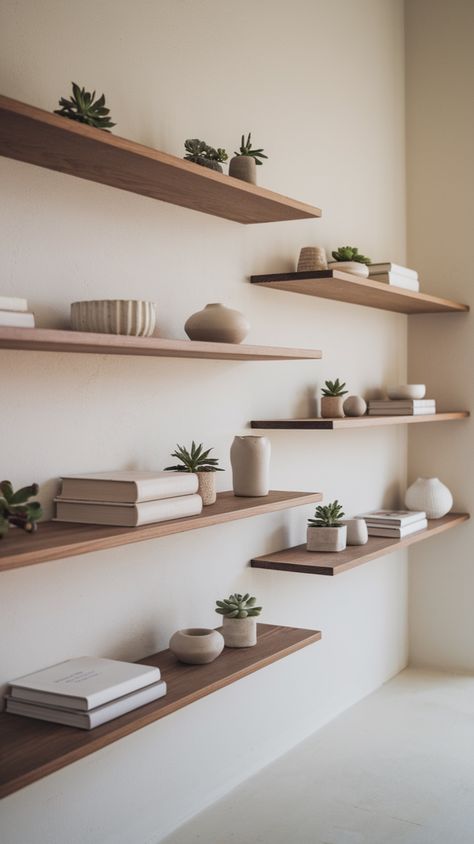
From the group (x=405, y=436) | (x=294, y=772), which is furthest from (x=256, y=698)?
(x=405, y=436)

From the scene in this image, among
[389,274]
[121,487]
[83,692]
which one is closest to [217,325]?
[121,487]

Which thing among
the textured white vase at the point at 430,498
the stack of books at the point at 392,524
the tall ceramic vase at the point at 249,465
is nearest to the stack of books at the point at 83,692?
the tall ceramic vase at the point at 249,465

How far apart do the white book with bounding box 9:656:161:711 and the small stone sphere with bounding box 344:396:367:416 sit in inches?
53.5

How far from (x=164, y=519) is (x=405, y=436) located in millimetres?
2029

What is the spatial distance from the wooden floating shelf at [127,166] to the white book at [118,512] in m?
0.69

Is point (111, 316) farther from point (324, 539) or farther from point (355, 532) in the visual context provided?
point (355, 532)

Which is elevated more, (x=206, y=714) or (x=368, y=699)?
(x=206, y=714)

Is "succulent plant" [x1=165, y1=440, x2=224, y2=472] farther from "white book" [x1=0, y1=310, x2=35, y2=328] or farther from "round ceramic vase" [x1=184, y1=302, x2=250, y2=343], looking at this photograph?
"white book" [x1=0, y1=310, x2=35, y2=328]

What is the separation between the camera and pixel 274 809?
2389 mm

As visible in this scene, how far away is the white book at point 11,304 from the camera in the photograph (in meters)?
1.52

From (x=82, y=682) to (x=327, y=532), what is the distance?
117 cm

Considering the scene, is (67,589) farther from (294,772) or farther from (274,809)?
(294,772)

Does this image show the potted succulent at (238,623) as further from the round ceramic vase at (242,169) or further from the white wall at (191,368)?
the round ceramic vase at (242,169)

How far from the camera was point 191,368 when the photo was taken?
2.35m
